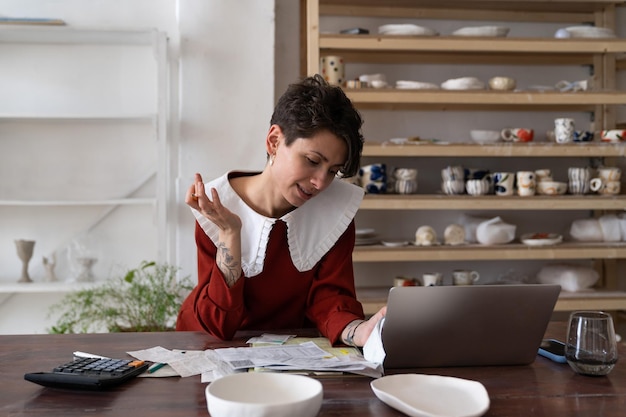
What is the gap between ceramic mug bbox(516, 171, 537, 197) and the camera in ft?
10.7

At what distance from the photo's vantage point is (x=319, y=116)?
171 centimetres

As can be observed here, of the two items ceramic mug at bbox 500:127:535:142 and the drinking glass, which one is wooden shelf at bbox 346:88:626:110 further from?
the drinking glass

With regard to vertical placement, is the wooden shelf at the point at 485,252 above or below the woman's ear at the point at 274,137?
below

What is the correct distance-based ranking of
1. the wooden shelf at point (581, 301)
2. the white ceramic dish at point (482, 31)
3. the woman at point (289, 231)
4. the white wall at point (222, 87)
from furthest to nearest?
1. the white wall at point (222, 87)
2. the white ceramic dish at point (482, 31)
3. the wooden shelf at point (581, 301)
4. the woman at point (289, 231)

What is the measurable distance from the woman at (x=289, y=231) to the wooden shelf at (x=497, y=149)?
4.07ft

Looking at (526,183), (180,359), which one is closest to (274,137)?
(180,359)

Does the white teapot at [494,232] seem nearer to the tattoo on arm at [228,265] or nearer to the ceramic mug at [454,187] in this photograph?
the ceramic mug at [454,187]

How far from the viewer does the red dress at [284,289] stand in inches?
71.5

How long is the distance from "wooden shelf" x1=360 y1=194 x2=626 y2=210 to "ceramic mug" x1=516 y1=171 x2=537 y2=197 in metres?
0.03

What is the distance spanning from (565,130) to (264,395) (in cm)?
254

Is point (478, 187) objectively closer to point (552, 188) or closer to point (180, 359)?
point (552, 188)

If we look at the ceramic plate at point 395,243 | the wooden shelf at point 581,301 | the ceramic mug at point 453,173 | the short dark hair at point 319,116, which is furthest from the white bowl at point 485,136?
the short dark hair at point 319,116

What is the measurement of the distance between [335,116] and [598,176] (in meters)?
Answer: 2.05

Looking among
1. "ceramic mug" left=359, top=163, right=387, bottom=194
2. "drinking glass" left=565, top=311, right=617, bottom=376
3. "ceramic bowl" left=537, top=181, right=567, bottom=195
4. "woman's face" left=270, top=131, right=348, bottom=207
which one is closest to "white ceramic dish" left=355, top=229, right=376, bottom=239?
"ceramic mug" left=359, top=163, right=387, bottom=194
